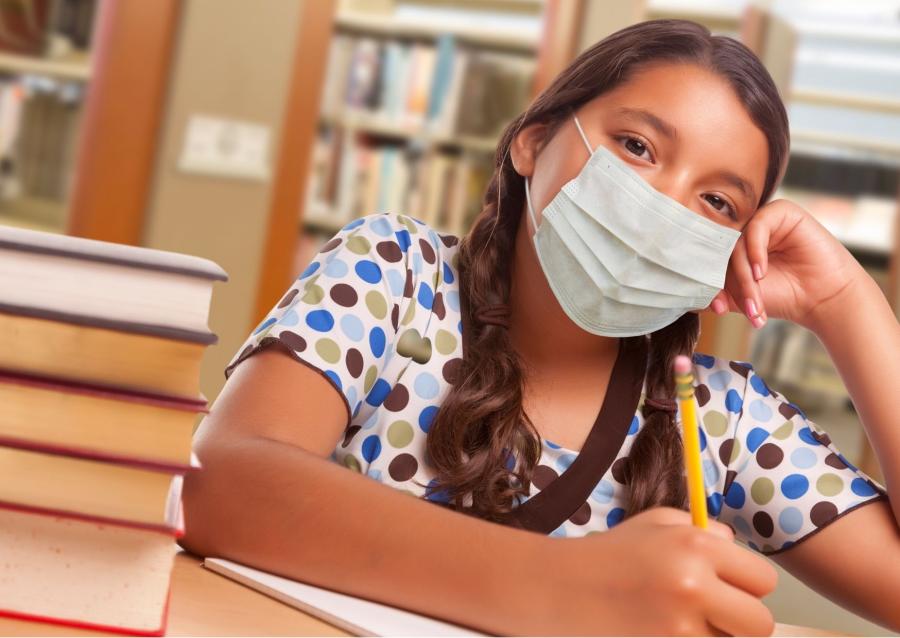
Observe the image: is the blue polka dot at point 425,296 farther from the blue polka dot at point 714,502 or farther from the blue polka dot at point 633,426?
the blue polka dot at point 714,502

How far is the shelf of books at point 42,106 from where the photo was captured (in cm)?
337

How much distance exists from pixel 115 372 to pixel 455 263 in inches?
28.4

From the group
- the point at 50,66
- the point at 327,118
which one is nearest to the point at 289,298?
the point at 50,66

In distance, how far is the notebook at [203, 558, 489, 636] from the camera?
0.71 meters

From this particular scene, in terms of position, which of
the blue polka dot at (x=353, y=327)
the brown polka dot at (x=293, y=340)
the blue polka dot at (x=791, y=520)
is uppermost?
the blue polka dot at (x=353, y=327)

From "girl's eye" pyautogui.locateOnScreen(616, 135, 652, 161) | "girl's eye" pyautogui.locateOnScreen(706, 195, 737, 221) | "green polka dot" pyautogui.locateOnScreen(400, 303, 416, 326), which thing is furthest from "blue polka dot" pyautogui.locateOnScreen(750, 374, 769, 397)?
"green polka dot" pyautogui.locateOnScreen(400, 303, 416, 326)

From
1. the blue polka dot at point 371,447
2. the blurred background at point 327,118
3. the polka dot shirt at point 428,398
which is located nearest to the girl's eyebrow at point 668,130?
the polka dot shirt at point 428,398

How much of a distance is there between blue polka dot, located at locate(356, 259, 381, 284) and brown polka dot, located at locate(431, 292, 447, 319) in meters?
0.09

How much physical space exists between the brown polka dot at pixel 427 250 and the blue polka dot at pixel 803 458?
47 centimetres

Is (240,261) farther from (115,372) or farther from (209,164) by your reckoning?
(115,372)

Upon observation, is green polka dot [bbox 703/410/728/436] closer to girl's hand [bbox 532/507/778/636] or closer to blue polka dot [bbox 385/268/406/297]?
blue polka dot [bbox 385/268/406/297]

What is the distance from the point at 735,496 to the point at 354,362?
1.65 ft

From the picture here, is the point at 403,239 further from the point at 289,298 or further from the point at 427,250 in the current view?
the point at 289,298

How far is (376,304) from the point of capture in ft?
3.72
